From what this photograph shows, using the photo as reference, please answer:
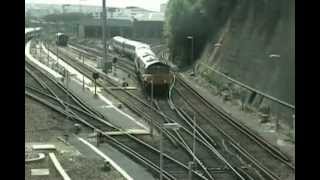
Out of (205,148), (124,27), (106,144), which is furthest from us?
(124,27)

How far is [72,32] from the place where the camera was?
96438 millimetres

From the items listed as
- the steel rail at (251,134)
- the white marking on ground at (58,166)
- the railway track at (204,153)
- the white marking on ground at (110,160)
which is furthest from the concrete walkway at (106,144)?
the steel rail at (251,134)

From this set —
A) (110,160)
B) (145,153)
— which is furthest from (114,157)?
(145,153)

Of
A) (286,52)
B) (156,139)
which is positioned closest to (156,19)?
(286,52)

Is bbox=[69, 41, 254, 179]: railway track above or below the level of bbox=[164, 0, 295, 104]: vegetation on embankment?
below

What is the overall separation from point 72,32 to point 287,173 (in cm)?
8364

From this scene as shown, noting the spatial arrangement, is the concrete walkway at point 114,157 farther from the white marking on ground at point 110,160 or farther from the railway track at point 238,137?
the railway track at point 238,137

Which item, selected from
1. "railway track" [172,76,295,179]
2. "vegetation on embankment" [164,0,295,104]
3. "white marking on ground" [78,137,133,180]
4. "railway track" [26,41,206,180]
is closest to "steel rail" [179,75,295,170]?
"railway track" [172,76,295,179]

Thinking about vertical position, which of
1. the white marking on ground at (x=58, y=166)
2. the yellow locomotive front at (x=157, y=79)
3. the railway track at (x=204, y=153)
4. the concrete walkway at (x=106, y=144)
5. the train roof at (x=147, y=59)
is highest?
the train roof at (x=147, y=59)

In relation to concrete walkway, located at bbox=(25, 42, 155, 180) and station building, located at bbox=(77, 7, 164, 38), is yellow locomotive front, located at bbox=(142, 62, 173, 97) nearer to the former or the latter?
concrete walkway, located at bbox=(25, 42, 155, 180)

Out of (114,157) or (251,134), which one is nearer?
(114,157)

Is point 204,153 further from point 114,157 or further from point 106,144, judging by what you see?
point 106,144

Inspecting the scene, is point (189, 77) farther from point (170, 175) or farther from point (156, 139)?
point (170, 175)
